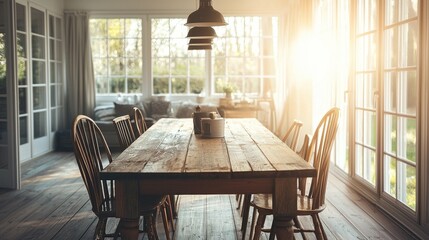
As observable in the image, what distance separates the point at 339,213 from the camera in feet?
14.4

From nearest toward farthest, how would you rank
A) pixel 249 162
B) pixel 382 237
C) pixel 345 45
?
pixel 249 162
pixel 382 237
pixel 345 45

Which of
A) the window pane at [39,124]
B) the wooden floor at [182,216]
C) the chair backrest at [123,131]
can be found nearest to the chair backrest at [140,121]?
the chair backrest at [123,131]

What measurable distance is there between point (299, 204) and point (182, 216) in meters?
1.45

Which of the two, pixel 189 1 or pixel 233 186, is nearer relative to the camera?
pixel 233 186

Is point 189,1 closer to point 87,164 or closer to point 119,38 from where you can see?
point 119,38

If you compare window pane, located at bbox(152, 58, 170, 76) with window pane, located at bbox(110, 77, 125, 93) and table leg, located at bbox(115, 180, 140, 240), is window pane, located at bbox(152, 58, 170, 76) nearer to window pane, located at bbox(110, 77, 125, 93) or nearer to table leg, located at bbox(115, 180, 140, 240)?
window pane, located at bbox(110, 77, 125, 93)

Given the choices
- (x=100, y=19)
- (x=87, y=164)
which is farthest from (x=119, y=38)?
(x=87, y=164)

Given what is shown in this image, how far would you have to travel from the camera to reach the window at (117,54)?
360 inches

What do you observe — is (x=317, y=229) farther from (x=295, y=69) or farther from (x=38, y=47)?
(x=38, y=47)

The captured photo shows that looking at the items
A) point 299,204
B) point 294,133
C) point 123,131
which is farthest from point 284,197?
point 123,131

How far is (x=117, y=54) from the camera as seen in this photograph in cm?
917

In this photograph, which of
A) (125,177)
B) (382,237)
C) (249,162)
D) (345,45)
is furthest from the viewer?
(345,45)

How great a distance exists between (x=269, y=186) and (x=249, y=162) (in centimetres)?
21

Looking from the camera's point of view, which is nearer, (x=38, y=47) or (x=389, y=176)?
(x=389, y=176)
